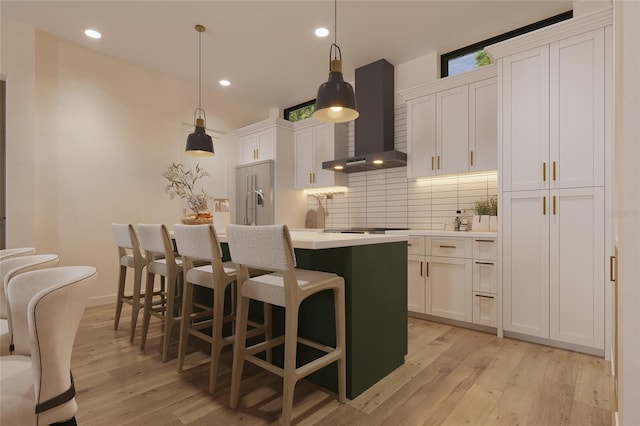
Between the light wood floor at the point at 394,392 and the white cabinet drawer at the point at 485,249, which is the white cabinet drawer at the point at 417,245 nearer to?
the white cabinet drawer at the point at 485,249

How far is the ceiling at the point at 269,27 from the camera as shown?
3.20m

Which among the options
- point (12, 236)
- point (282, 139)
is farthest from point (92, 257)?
point (282, 139)

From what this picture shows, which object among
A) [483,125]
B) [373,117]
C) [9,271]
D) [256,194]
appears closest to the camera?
[9,271]

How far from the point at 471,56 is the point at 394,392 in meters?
3.82

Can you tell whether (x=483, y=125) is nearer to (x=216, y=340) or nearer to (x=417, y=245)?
(x=417, y=245)

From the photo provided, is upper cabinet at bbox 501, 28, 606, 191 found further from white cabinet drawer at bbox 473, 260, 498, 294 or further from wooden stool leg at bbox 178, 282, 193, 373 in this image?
wooden stool leg at bbox 178, 282, 193, 373

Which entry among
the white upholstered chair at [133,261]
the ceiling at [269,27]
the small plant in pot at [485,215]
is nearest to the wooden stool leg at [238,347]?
the white upholstered chair at [133,261]

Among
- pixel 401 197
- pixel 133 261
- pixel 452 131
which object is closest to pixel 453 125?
pixel 452 131

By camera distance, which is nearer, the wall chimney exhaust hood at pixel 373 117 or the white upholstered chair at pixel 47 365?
the white upholstered chair at pixel 47 365

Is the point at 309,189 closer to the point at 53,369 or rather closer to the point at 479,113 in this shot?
the point at 479,113

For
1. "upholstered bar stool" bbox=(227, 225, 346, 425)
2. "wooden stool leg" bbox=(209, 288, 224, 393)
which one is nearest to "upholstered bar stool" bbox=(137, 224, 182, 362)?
"wooden stool leg" bbox=(209, 288, 224, 393)

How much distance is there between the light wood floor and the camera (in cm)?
169

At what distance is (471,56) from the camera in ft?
12.9

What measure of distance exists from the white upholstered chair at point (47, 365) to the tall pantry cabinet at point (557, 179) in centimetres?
304
